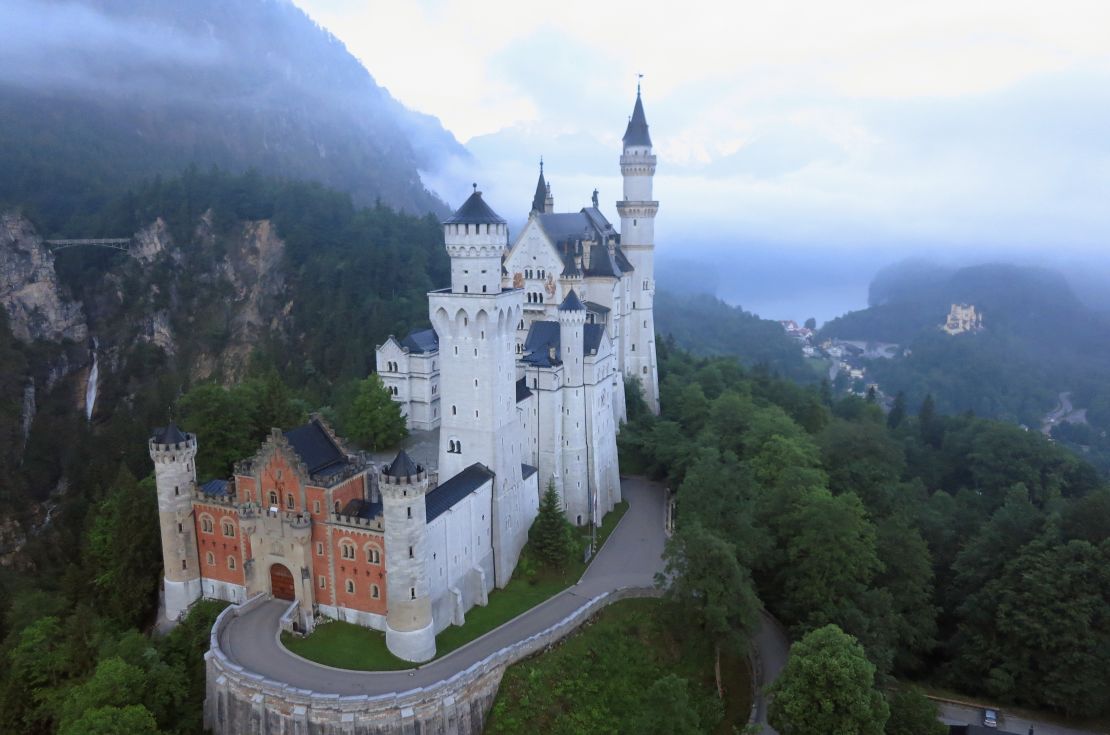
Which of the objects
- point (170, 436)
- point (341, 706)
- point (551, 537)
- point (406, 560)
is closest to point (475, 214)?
point (406, 560)

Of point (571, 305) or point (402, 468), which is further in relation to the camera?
point (571, 305)

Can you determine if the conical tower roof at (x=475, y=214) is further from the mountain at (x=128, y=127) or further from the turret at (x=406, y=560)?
the mountain at (x=128, y=127)

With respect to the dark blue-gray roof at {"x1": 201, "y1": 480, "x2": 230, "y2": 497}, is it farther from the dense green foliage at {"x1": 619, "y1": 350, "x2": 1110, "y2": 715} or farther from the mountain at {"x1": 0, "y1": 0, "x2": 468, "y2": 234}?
the mountain at {"x1": 0, "y1": 0, "x2": 468, "y2": 234}

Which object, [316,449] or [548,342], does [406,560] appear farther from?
[548,342]

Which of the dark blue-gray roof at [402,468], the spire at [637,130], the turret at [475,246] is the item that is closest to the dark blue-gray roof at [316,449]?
the dark blue-gray roof at [402,468]

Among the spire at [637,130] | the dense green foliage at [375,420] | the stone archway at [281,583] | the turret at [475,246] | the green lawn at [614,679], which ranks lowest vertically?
the green lawn at [614,679]

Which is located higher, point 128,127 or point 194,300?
point 128,127
